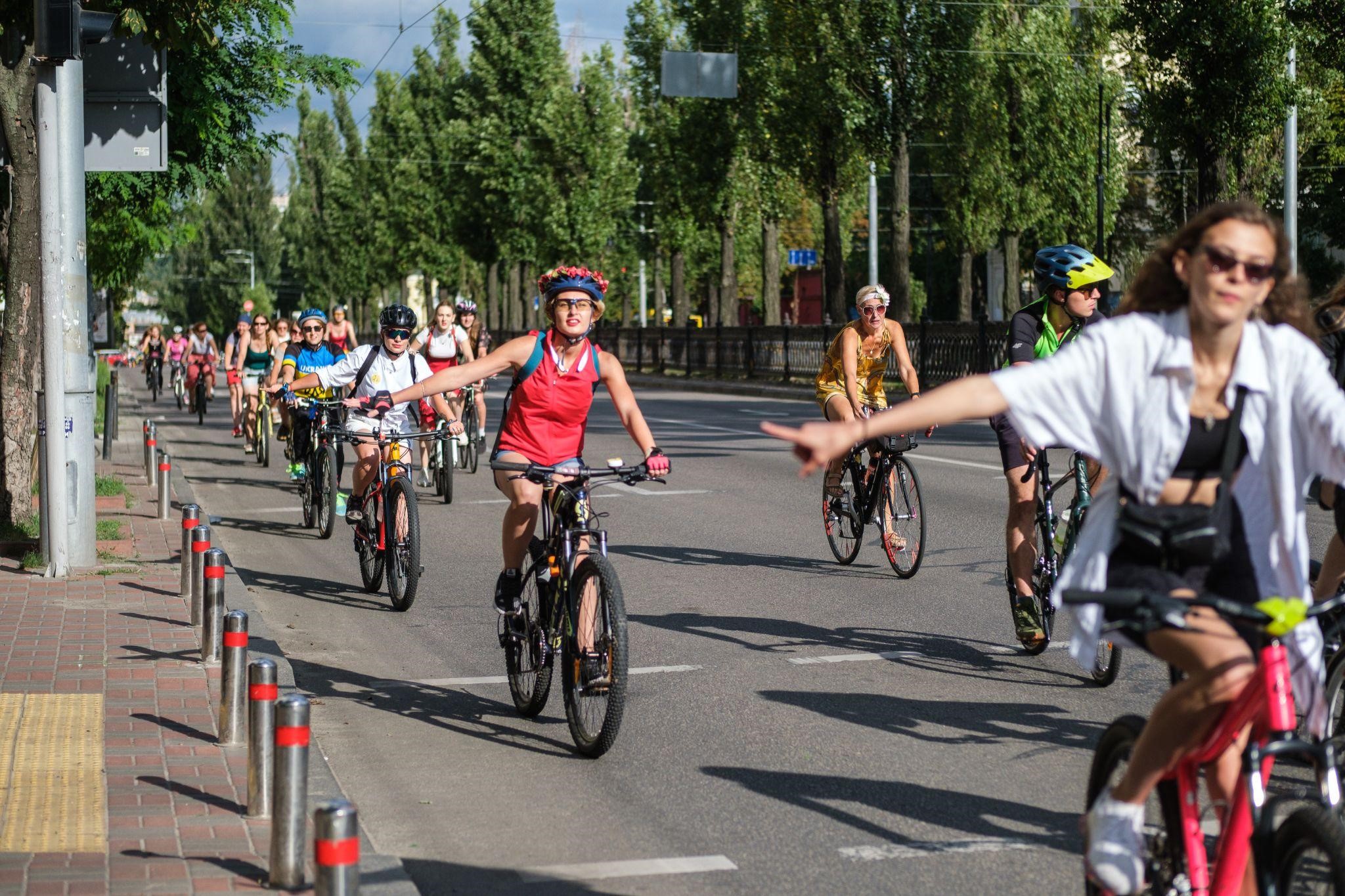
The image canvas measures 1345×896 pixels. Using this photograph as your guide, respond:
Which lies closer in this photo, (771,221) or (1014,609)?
(1014,609)

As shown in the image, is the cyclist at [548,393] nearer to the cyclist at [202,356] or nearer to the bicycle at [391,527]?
the bicycle at [391,527]

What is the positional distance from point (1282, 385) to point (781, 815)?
8.32 ft

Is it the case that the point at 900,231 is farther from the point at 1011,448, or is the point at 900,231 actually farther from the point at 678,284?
the point at 1011,448

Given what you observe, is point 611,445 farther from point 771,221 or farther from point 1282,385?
point 771,221

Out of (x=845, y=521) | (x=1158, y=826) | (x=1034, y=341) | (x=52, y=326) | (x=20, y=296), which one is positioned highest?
(x=20, y=296)

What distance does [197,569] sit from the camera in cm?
852

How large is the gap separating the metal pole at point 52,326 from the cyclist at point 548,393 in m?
3.81

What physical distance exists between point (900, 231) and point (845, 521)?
1110 inches

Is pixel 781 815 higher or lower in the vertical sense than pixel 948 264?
lower

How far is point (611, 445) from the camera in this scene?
2194 cm

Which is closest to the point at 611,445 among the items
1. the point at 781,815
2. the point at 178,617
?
the point at 178,617

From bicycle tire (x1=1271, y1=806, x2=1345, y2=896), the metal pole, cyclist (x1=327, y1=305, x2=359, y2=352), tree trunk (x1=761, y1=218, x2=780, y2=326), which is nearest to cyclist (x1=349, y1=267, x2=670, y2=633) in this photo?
the metal pole

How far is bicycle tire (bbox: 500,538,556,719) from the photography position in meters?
6.82

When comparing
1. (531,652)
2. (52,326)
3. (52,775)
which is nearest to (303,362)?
(52,326)
